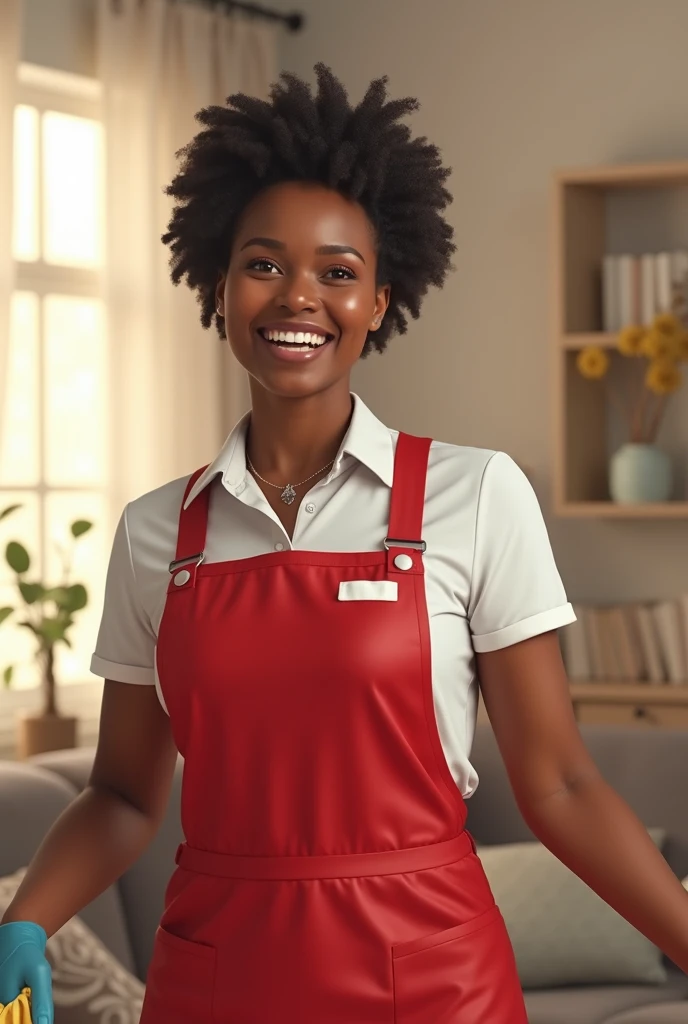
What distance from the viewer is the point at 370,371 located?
5.03 meters

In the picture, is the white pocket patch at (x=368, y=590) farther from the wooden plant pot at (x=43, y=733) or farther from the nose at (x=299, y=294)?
the wooden plant pot at (x=43, y=733)

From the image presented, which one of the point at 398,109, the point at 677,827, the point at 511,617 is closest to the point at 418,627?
the point at 511,617

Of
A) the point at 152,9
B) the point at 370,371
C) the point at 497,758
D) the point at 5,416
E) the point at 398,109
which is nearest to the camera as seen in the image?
the point at 398,109

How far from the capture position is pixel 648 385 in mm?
4312

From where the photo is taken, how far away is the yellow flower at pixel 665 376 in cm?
418

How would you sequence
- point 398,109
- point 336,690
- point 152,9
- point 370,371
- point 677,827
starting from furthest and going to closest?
point 370,371
point 152,9
point 677,827
point 398,109
point 336,690

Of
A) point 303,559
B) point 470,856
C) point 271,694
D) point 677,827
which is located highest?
point 303,559

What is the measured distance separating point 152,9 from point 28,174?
692mm

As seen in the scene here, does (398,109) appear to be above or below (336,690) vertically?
above

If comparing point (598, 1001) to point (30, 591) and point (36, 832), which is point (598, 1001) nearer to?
point (36, 832)

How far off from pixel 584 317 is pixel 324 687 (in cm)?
344

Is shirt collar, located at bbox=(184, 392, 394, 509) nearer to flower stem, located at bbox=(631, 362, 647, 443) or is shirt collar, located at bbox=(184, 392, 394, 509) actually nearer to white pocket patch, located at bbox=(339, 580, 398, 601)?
white pocket patch, located at bbox=(339, 580, 398, 601)

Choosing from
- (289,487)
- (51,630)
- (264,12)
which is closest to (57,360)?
(51,630)

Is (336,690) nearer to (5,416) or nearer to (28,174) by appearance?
(5,416)
